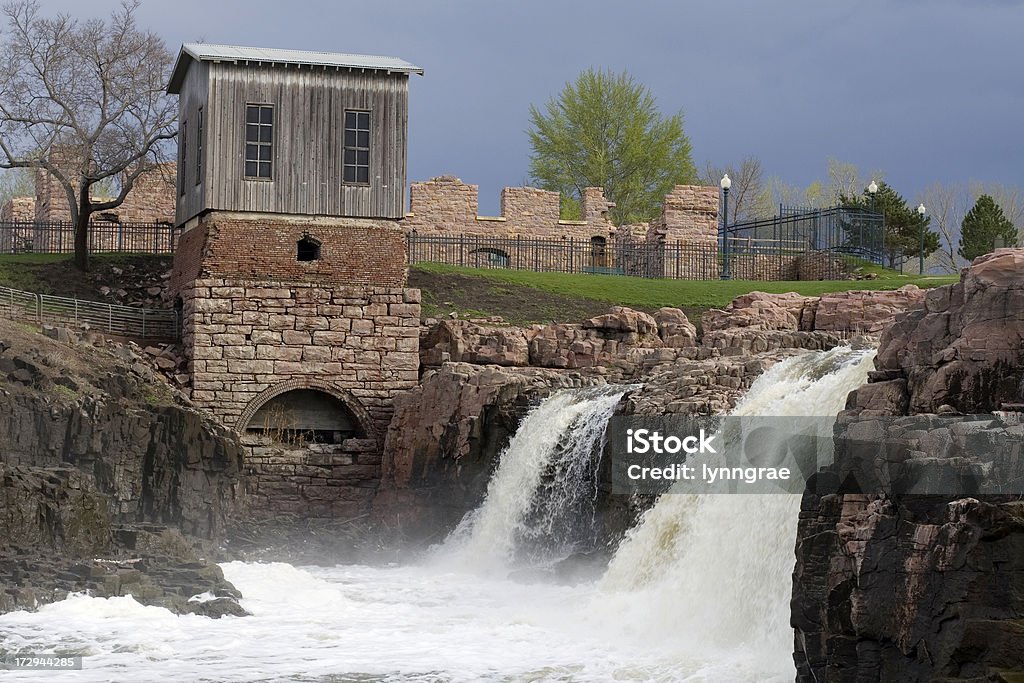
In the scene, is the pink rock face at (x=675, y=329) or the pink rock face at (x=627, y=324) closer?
the pink rock face at (x=675, y=329)

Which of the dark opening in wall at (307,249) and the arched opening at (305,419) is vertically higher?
the dark opening in wall at (307,249)

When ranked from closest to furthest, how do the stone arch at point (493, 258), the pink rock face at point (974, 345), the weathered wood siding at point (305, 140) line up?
the pink rock face at point (974, 345) → the weathered wood siding at point (305, 140) → the stone arch at point (493, 258)

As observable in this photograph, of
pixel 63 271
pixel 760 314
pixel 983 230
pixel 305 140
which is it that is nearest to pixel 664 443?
pixel 760 314

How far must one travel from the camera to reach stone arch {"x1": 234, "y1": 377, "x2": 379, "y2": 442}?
30500mm

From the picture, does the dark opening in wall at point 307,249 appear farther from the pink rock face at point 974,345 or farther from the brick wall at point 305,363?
the pink rock face at point 974,345

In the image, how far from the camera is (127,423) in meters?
27.7

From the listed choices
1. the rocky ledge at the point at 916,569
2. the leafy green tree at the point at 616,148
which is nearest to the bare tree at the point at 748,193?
the leafy green tree at the point at 616,148

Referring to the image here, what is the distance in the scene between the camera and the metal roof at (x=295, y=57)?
103 ft

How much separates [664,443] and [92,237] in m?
23.8

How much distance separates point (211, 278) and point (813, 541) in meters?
19.3

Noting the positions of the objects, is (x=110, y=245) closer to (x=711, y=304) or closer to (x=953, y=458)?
(x=711, y=304)

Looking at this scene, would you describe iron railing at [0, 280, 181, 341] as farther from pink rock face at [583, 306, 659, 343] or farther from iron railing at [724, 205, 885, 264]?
iron railing at [724, 205, 885, 264]

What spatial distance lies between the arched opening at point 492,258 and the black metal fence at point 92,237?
8.90m

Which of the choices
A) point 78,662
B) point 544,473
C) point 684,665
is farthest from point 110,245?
point 684,665
